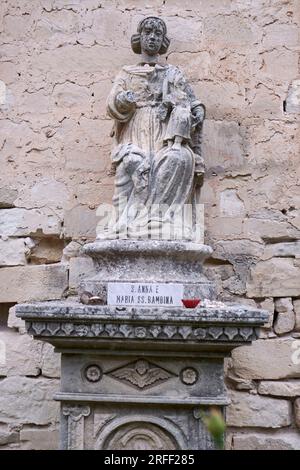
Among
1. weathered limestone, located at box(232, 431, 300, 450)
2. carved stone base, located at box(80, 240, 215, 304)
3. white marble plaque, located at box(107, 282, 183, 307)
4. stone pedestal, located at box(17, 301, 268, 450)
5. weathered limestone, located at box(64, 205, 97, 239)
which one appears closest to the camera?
stone pedestal, located at box(17, 301, 268, 450)

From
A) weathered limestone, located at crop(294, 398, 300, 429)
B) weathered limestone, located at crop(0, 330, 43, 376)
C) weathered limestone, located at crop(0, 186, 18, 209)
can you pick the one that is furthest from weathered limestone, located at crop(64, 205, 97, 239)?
weathered limestone, located at crop(294, 398, 300, 429)

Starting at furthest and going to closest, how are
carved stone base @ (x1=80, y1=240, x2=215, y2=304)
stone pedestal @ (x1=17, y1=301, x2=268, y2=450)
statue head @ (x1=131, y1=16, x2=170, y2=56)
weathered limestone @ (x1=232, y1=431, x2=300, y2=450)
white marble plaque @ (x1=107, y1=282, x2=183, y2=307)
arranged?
weathered limestone @ (x1=232, y1=431, x2=300, y2=450) < statue head @ (x1=131, y1=16, x2=170, y2=56) < carved stone base @ (x1=80, y1=240, x2=215, y2=304) < white marble plaque @ (x1=107, y1=282, x2=183, y2=307) < stone pedestal @ (x1=17, y1=301, x2=268, y2=450)

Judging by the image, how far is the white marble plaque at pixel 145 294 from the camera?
2.93 metres

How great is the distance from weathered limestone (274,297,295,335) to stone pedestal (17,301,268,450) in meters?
1.00

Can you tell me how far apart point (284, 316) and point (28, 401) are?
66.9 inches

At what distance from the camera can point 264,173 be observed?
13.1 ft

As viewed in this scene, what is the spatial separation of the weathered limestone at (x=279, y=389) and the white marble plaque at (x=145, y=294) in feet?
3.75

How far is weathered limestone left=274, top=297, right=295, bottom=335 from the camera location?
380cm

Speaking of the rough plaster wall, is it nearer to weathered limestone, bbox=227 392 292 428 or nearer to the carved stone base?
weathered limestone, bbox=227 392 292 428

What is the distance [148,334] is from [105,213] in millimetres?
1400

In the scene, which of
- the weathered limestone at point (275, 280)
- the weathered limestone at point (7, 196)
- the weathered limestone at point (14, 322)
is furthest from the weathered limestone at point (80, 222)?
the weathered limestone at point (275, 280)

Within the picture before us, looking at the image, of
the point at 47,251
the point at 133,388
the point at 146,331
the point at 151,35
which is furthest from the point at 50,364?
the point at 151,35

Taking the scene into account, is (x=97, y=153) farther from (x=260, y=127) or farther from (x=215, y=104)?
(x=260, y=127)

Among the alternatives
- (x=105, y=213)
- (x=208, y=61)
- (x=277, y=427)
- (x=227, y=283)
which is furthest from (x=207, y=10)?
(x=277, y=427)
